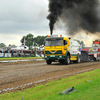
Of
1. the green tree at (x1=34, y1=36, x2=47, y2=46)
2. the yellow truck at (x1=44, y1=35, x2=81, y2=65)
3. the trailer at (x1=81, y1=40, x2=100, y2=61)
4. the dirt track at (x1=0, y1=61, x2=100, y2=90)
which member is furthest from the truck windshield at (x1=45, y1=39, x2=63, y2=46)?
the green tree at (x1=34, y1=36, x2=47, y2=46)

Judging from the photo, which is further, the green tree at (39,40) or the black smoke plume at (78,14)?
the green tree at (39,40)

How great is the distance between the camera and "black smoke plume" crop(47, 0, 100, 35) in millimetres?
23266

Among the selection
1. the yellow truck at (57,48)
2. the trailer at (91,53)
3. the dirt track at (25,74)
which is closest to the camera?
the dirt track at (25,74)

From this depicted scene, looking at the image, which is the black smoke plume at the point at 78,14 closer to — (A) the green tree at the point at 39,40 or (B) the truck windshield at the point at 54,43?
(B) the truck windshield at the point at 54,43

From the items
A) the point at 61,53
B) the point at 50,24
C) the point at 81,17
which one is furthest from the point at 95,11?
the point at 61,53

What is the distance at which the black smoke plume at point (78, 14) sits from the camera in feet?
76.3

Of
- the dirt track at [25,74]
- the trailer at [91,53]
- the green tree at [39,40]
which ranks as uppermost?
the green tree at [39,40]

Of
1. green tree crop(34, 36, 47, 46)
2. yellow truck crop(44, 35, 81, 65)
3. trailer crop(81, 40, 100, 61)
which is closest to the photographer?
yellow truck crop(44, 35, 81, 65)

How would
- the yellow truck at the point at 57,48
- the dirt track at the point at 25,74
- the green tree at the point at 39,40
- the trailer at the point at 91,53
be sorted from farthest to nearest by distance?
the green tree at the point at 39,40
the trailer at the point at 91,53
the yellow truck at the point at 57,48
the dirt track at the point at 25,74

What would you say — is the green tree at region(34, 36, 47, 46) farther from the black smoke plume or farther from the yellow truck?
the yellow truck

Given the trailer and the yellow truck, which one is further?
the trailer

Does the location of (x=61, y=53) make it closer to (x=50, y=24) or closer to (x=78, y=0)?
(x=50, y=24)

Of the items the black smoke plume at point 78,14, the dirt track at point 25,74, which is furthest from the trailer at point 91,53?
the dirt track at point 25,74

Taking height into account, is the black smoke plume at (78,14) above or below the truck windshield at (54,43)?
above
